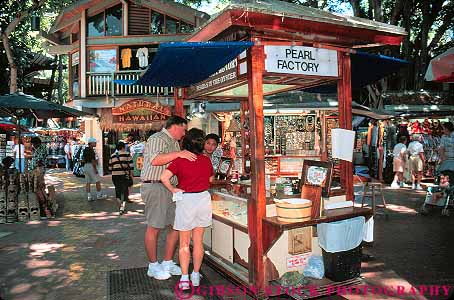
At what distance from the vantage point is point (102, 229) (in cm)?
787

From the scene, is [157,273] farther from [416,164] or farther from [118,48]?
[118,48]

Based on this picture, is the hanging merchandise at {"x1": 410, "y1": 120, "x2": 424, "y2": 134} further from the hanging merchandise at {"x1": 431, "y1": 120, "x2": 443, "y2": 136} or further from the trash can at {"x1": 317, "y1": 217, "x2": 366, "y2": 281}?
the trash can at {"x1": 317, "y1": 217, "x2": 366, "y2": 281}

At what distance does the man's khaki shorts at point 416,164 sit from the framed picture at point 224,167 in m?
8.63

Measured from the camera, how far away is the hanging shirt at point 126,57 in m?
17.5

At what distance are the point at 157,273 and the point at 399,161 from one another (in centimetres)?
1025

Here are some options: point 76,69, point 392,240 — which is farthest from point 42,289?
point 76,69

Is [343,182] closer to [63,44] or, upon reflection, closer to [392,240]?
[392,240]

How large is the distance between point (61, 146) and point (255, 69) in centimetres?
2313

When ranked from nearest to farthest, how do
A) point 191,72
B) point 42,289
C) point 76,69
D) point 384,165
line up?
point 42,289 < point 191,72 < point 384,165 < point 76,69

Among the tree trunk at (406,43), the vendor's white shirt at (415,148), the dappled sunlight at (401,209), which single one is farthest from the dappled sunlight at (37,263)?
the tree trunk at (406,43)

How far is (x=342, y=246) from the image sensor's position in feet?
14.6

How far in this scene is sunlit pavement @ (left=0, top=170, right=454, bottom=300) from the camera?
4801 millimetres

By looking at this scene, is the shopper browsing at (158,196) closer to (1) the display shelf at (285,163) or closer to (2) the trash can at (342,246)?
(2) the trash can at (342,246)

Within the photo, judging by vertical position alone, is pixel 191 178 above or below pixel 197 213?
above
